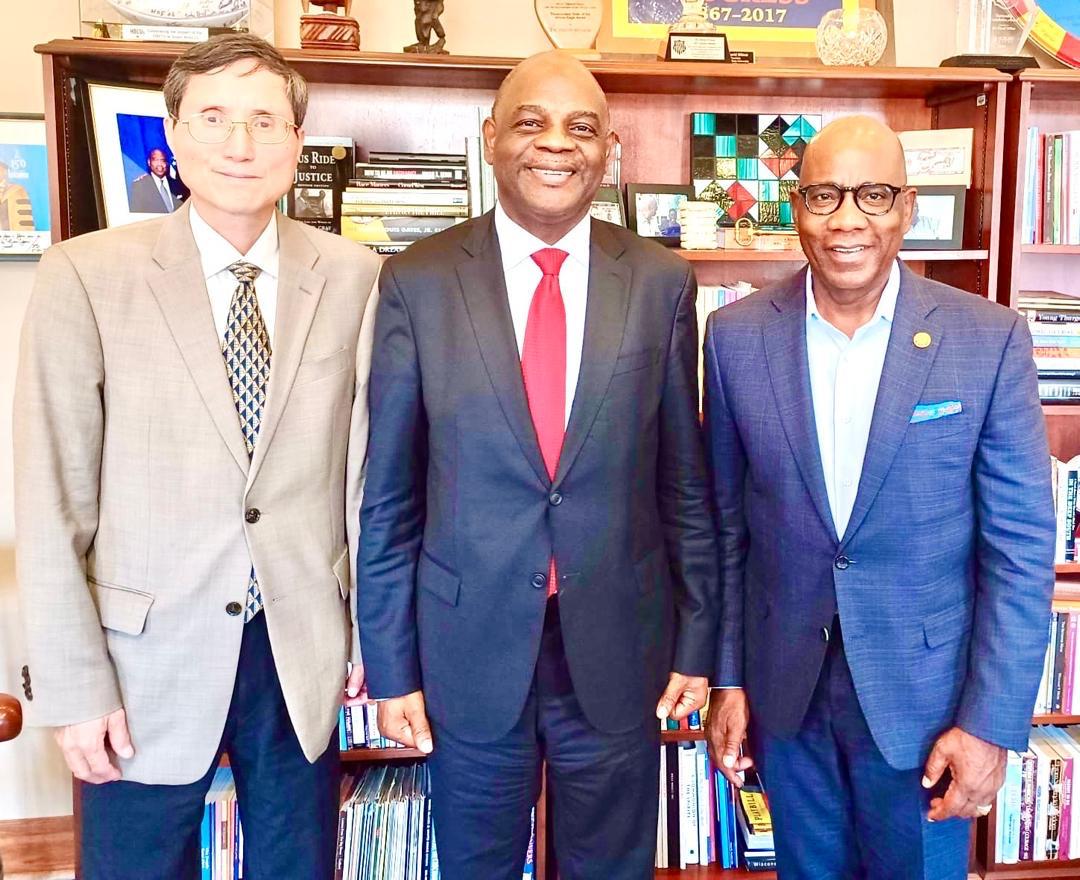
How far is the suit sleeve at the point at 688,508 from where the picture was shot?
60.4 inches

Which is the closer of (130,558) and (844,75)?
(130,558)

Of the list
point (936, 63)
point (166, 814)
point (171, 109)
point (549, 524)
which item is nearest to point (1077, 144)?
point (936, 63)

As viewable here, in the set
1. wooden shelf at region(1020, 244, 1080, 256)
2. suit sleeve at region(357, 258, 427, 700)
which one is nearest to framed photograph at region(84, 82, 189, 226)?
suit sleeve at region(357, 258, 427, 700)

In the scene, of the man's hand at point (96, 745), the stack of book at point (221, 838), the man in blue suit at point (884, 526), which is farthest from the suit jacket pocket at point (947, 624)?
the stack of book at point (221, 838)

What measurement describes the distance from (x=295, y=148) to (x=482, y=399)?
510 mm

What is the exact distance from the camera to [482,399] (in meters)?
1.42

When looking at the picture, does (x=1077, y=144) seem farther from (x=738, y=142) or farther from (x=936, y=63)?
(x=738, y=142)

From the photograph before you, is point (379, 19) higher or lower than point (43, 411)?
higher

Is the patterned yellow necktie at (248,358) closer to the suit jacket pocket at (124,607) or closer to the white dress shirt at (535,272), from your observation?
the suit jacket pocket at (124,607)

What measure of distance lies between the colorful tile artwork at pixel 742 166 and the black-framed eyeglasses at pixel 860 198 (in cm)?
95

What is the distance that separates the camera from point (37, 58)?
7.43 feet

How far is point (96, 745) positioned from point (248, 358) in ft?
2.10

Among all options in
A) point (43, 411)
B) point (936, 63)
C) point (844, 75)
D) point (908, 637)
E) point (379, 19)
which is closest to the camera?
point (43, 411)

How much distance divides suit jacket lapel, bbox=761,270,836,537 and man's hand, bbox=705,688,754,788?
15.0 inches
